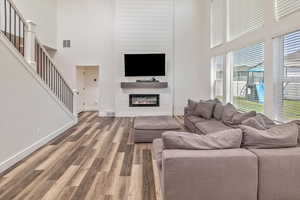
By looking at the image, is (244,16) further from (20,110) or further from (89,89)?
(89,89)

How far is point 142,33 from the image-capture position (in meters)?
9.62

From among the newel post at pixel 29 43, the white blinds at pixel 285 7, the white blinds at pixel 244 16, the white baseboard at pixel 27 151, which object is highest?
the white blinds at pixel 244 16

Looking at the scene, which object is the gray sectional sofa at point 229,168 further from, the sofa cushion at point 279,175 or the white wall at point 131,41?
the white wall at point 131,41

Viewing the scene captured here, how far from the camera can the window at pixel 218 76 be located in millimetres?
7474

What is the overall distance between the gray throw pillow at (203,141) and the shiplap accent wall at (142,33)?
7119 mm

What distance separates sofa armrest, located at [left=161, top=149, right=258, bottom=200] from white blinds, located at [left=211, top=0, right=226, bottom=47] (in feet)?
18.2

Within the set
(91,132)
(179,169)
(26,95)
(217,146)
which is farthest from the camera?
(91,132)

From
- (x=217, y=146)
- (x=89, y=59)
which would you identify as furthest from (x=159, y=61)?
(x=217, y=146)

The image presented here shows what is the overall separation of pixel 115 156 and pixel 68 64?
6.43 meters

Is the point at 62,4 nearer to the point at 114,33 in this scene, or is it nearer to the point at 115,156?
the point at 114,33

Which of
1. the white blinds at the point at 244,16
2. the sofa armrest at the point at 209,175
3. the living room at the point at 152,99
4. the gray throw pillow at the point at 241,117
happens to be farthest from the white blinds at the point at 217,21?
the sofa armrest at the point at 209,175

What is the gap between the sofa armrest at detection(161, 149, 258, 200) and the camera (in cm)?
235

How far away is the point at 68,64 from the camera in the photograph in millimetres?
9953

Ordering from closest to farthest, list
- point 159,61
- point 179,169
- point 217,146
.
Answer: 1. point 179,169
2. point 217,146
3. point 159,61
